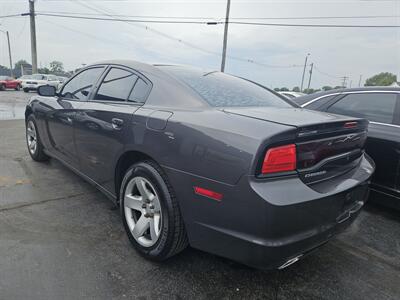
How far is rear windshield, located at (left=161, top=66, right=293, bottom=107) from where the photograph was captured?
229 centimetres

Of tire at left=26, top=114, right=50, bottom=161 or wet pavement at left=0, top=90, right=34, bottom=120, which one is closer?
tire at left=26, top=114, right=50, bottom=161

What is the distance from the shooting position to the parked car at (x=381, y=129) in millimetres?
3055

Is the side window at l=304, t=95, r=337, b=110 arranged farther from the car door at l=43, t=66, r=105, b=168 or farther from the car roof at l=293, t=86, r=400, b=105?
the car door at l=43, t=66, r=105, b=168

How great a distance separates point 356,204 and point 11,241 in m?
2.73

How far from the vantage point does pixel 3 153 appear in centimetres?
500

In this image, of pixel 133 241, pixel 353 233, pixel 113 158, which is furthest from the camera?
pixel 353 233

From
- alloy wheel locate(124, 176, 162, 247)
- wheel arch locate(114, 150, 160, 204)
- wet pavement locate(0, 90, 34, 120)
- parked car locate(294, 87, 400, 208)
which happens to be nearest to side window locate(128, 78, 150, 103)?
wheel arch locate(114, 150, 160, 204)

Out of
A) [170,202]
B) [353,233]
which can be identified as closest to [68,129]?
[170,202]

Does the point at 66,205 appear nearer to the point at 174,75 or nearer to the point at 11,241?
the point at 11,241

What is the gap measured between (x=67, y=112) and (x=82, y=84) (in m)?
0.38

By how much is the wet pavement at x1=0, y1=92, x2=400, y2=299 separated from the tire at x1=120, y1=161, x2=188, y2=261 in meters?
0.16

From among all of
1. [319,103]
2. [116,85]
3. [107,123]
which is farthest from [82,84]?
[319,103]

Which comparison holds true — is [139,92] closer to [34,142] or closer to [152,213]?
[152,213]

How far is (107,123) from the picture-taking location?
261 cm
